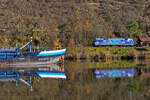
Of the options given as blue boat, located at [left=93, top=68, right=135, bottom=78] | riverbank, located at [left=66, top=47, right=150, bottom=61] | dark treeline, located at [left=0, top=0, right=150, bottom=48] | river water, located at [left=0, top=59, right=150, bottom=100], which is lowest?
riverbank, located at [left=66, top=47, right=150, bottom=61]

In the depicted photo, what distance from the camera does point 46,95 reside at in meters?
31.6

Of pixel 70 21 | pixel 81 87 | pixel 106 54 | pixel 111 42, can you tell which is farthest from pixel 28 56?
pixel 70 21

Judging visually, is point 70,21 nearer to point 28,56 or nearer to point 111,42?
point 111,42

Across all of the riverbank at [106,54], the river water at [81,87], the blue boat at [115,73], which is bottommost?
the riverbank at [106,54]

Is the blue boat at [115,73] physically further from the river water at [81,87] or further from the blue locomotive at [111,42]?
the blue locomotive at [111,42]

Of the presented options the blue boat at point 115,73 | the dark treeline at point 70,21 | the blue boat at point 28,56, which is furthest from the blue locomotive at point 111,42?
the blue boat at point 115,73

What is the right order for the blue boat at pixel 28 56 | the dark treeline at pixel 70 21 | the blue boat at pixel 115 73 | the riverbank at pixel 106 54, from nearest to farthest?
the blue boat at pixel 115 73
the blue boat at pixel 28 56
the riverbank at pixel 106 54
the dark treeline at pixel 70 21

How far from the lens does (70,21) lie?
11069cm

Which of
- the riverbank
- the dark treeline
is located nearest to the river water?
the riverbank

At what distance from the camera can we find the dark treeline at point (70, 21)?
88938 mm

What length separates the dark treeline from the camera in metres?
88.9

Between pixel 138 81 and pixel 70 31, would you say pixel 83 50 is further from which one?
pixel 138 81

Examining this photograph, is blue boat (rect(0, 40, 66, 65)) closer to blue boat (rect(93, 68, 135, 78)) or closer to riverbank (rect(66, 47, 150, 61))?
riverbank (rect(66, 47, 150, 61))

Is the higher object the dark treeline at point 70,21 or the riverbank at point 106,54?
the dark treeline at point 70,21
